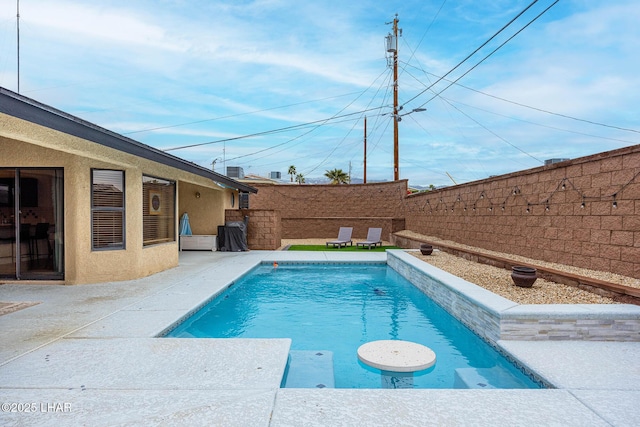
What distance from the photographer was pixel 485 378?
167 inches

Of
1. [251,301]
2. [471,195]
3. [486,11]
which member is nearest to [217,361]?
[251,301]

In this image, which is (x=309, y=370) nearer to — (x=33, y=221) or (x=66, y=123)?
(x=66, y=123)

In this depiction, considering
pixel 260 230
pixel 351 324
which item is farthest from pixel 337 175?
pixel 351 324

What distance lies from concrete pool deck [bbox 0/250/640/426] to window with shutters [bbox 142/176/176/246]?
13.0 feet

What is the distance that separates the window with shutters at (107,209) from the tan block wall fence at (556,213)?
906 centimetres

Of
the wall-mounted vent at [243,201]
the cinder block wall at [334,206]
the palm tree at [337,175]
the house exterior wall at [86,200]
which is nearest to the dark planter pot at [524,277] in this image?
the house exterior wall at [86,200]

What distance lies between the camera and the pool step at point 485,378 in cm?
402

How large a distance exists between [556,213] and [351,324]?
499 cm

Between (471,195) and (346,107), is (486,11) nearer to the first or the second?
(471,195)

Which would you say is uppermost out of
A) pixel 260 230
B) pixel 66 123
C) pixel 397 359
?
pixel 66 123

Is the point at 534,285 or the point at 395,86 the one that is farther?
the point at 395,86

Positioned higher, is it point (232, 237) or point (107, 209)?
point (107, 209)

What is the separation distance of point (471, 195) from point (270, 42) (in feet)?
41.0

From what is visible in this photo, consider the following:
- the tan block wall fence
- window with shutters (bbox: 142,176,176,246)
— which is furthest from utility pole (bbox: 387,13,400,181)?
window with shutters (bbox: 142,176,176,246)
